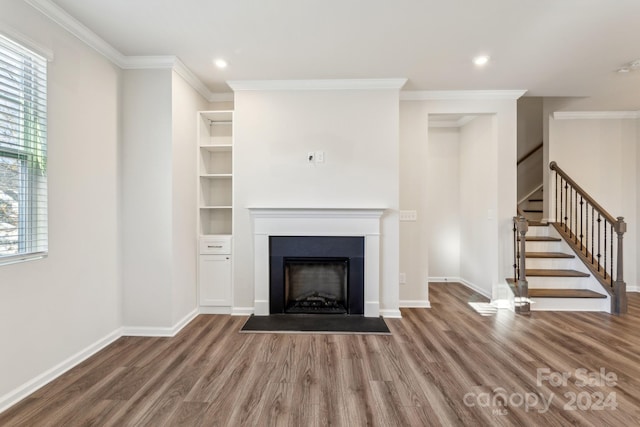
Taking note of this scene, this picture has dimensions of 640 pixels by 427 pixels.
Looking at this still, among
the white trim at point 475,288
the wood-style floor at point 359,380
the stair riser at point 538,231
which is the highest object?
the stair riser at point 538,231

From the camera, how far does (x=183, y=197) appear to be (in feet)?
10.8

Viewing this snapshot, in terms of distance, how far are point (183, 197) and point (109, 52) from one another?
4.80 ft

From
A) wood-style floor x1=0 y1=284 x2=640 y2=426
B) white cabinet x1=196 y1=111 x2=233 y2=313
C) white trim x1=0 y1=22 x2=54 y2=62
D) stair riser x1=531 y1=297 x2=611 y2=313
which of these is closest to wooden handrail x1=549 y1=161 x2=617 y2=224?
stair riser x1=531 y1=297 x2=611 y2=313

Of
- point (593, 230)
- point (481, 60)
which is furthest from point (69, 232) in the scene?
point (593, 230)

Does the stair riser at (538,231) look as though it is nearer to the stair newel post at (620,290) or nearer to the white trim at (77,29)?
the stair newel post at (620,290)

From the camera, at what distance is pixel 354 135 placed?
11.6 feet

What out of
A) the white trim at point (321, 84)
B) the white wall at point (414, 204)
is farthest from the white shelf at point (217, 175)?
the white wall at point (414, 204)

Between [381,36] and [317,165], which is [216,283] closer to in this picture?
[317,165]

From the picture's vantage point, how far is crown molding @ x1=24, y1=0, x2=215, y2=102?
2217 millimetres

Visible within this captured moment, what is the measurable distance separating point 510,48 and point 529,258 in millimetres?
2686

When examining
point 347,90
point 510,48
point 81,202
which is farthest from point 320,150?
point 81,202

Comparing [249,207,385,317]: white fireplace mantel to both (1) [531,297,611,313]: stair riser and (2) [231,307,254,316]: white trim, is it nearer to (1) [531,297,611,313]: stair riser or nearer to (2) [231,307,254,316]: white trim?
(2) [231,307,254,316]: white trim

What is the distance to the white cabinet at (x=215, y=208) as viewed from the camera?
361 cm

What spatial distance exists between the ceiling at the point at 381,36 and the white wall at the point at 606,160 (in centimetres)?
132
